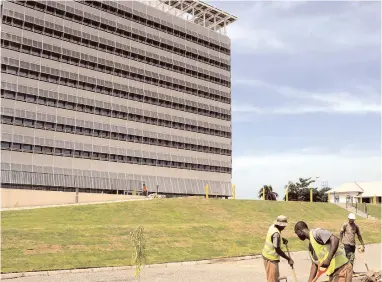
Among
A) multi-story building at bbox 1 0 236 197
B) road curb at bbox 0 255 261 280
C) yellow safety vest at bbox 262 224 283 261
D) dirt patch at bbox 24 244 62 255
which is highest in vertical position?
multi-story building at bbox 1 0 236 197

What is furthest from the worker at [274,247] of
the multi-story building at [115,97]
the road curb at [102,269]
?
the multi-story building at [115,97]

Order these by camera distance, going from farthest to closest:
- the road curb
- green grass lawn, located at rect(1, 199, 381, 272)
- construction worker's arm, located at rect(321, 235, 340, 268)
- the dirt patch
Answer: green grass lawn, located at rect(1, 199, 381, 272), the dirt patch, the road curb, construction worker's arm, located at rect(321, 235, 340, 268)

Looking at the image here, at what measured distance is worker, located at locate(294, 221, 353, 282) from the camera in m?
7.15

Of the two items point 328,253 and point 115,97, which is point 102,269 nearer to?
point 328,253

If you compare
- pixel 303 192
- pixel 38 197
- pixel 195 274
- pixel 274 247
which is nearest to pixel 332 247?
pixel 274 247

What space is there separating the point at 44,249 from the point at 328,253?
14421 millimetres

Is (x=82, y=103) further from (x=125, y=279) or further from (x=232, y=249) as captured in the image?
(x=125, y=279)

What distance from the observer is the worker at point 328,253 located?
23.5ft

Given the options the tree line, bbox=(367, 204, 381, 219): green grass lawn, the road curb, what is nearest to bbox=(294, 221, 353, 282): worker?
the road curb

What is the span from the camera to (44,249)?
18.9 meters

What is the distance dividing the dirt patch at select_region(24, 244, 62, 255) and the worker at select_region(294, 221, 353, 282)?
13.6m

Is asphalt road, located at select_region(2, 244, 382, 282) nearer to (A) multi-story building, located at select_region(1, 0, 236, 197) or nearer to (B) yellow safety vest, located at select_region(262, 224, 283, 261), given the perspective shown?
(B) yellow safety vest, located at select_region(262, 224, 283, 261)

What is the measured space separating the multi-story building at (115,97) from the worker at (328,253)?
173ft

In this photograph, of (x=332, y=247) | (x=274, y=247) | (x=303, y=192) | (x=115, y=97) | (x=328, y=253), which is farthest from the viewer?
(x=303, y=192)
